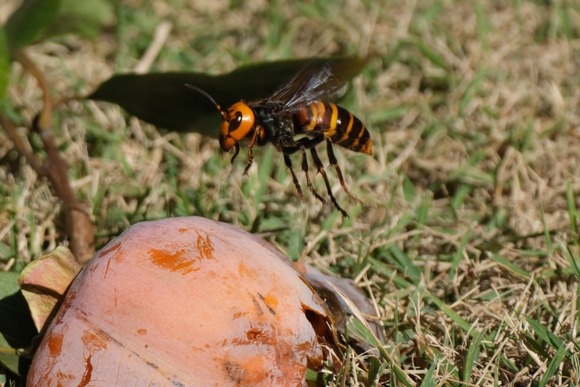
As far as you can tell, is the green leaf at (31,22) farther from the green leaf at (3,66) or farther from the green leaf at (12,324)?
the green leaf at (12,324)

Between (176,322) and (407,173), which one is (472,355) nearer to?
(176,322)

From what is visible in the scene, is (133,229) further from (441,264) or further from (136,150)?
(136,150)

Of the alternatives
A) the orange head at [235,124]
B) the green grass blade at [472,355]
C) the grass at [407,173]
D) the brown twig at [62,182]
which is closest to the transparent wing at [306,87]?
the orange head at [235,124]

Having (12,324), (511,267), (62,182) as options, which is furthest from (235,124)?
(511,267)

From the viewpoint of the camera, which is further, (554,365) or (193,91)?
(193,91)

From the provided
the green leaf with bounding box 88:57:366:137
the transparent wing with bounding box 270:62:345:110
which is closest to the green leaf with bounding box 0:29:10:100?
the green leaf with bounding box 88:57:366:137

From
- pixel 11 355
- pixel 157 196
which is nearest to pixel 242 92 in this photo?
pixel 157 196
